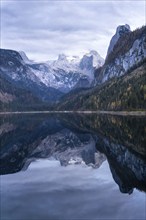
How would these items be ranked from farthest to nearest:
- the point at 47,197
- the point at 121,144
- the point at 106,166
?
the point at 121,144 → the point at 106,166 → the point at 47,197

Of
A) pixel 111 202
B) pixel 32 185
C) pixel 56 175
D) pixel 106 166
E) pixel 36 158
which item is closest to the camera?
pixel 111 202

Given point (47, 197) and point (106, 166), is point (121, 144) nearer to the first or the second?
point (106, 166)

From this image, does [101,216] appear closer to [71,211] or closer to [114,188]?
[71,211]

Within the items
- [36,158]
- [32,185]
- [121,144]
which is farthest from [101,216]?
[121,144]

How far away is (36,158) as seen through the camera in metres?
80.4

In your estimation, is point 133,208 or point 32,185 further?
point 32,185

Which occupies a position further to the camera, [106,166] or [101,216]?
[106,166]

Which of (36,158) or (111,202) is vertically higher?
(111,202)

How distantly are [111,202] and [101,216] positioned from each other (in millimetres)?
4876

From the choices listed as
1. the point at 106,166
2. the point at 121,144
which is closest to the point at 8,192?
the point at 106,166

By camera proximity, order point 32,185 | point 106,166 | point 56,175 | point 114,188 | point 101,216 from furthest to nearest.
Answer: point 106,166 → point 56,175 → point 32,185 → point 114,188 → point 101,216

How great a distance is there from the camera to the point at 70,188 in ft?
156

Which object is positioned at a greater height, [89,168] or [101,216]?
[101,216]

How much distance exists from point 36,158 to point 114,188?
117ft
